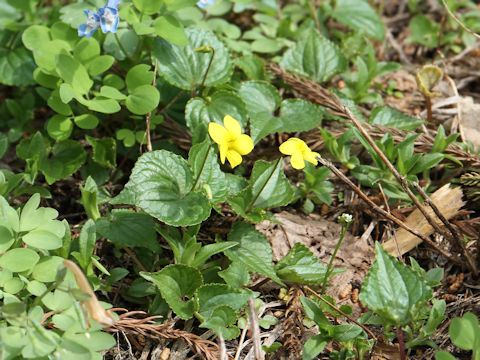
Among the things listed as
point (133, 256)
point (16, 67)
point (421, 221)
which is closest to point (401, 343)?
point (421, 221)

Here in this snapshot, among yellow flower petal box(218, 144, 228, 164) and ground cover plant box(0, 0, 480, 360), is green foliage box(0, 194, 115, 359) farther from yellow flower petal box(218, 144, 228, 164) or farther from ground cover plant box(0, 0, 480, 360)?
yellow flower petal box(218, 144, 228, 164)

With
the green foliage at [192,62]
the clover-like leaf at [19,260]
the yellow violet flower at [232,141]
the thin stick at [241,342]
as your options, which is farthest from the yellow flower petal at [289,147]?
the clover-like leaf at [19,260]

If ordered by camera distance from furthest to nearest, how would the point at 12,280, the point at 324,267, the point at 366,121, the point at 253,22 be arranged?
1. the point at 253,22
2. the point at 366,121
3. the point at 324,267
4. the point at 12,280

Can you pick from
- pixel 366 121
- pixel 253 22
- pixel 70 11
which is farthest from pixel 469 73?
pixel 70 11

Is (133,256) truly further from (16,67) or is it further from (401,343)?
(16,67)

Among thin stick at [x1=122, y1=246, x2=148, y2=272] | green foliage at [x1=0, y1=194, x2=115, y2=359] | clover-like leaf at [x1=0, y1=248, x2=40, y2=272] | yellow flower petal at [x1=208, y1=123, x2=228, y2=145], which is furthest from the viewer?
thin stick at [x1=122, y1=246, x2=148, y2=272]

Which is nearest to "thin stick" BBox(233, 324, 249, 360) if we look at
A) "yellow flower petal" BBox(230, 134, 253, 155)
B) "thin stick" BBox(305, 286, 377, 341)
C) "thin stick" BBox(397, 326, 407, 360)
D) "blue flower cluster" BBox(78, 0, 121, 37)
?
"thin stick" BBox(305, 286, 377, 341)

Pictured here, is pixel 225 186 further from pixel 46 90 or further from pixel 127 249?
pixel 46 90
